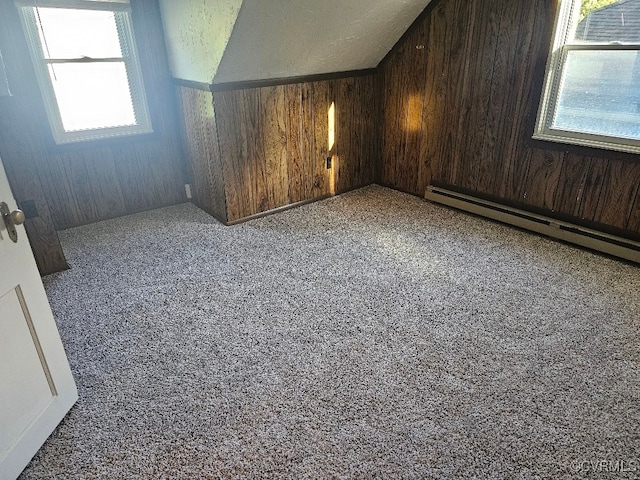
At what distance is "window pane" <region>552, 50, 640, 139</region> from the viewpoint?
2.68 meters

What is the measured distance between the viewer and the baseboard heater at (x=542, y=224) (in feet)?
9.29

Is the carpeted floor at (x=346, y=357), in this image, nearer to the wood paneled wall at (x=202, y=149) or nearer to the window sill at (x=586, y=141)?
the wood paneled wall at (x=202, y=149)

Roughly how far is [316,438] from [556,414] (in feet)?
3.13

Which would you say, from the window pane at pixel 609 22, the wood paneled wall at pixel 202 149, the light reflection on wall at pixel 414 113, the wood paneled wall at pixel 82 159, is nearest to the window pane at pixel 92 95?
the wood paneled wall at pixel 82 159

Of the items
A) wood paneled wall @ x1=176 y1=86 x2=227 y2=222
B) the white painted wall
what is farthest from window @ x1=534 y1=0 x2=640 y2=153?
wood paneled wall @ x1=176 y1=86 x2=227 y2=222

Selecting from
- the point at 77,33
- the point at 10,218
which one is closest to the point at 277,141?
the point at 77,33

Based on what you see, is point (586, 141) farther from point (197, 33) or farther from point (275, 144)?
point (197, 33)

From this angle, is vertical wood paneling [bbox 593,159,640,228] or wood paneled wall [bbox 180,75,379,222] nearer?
vertical wood paneling [bbox 593,159,640,228]

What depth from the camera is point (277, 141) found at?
3.58 metres

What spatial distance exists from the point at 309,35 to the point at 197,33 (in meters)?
0.79

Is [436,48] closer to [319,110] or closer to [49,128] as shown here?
[319,110]

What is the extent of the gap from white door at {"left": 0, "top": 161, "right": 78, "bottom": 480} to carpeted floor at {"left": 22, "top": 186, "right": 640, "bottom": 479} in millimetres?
99

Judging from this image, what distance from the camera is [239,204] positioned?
3.52 m
